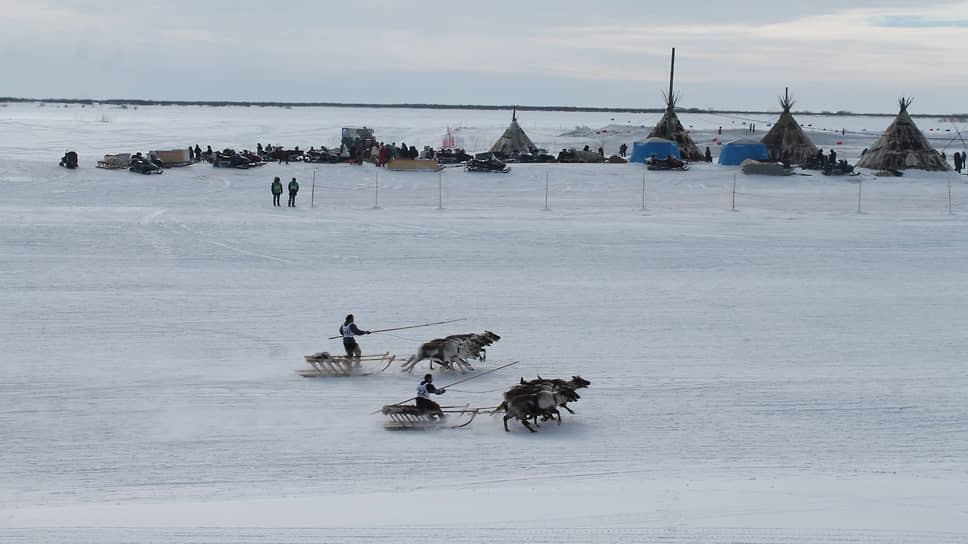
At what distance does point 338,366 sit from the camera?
13562mm

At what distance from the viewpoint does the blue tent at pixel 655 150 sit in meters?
43.6

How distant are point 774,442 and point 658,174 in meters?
29.7

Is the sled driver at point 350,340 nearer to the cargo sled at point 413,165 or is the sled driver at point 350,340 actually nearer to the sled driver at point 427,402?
the sled driver at point 427,402

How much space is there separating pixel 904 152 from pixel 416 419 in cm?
3755

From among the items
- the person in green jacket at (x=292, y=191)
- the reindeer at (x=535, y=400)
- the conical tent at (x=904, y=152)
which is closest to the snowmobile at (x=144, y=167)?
the person in green jacket at (x=292, y=191)

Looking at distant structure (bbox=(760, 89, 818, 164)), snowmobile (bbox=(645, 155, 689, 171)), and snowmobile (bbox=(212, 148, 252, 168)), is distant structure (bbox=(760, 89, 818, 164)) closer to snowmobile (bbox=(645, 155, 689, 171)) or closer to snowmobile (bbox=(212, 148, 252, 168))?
snowmobile (bbox=(645, 155, 689, 171))

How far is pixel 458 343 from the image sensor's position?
531 inches

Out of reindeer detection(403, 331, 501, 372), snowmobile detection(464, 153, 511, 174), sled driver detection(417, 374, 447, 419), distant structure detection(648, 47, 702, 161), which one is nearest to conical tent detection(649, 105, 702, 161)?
distant structure detection(648, 47, 702, 161)

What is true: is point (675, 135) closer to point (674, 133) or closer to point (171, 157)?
point (674, 133)

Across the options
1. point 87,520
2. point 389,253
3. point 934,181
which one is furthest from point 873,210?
point 87,520

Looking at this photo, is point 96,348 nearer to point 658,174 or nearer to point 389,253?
point 389,253

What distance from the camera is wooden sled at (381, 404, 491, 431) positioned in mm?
11375

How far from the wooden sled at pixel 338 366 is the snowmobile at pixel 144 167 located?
86.6 feet

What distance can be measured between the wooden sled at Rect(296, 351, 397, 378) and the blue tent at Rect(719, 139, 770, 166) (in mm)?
32733
